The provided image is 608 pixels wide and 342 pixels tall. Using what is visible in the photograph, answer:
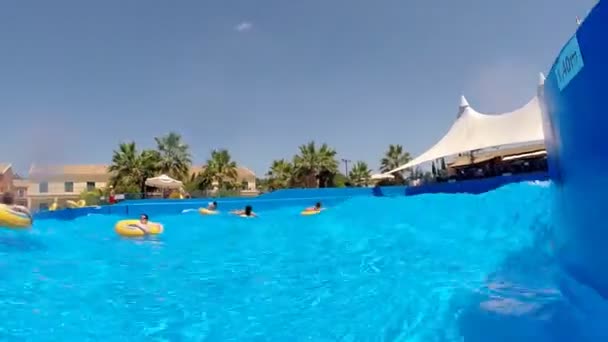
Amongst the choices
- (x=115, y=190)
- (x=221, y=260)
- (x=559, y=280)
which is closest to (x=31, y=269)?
(x=221, y=260)

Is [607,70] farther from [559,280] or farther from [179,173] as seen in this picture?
[179,173]

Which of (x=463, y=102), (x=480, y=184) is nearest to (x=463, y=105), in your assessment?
(x=463, y=102)

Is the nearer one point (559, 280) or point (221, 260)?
point (559, 280)

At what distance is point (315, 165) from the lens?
3769 cm

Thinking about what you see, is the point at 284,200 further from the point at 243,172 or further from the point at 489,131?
the point at 243,172

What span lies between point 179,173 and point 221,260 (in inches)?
1179

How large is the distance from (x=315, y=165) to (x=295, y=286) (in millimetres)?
31938

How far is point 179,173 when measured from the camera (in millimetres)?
36531

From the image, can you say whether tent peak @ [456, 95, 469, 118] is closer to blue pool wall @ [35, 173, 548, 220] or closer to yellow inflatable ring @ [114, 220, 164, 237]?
blue pool wall @ [35, 173, 548, 220]

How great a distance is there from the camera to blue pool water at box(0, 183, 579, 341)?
4.14m

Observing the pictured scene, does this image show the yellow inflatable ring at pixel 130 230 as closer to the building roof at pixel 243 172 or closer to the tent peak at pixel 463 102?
the tent peak at pixel 463 102

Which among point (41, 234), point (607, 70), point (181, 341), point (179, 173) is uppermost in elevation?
point (179, 173)

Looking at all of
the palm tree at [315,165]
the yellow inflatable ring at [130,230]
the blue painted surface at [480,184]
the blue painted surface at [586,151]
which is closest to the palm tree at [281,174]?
the palm tree at [315,165]

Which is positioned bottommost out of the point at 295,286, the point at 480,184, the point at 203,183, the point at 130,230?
the point at 295,286
